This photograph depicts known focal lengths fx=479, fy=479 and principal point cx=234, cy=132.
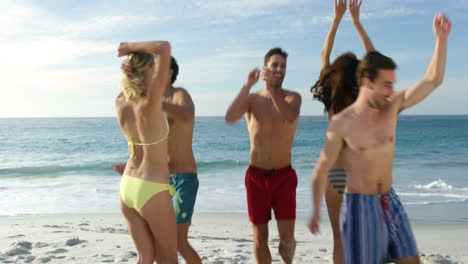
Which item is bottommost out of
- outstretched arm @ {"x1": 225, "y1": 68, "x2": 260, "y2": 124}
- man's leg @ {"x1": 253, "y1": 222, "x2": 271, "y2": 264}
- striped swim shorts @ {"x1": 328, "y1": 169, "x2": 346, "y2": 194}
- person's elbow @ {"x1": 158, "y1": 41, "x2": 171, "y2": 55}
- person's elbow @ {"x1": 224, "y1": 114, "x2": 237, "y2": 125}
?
man's leg @ {"x1": 253, "y1": 222, "x2": 271, "y2": 264}

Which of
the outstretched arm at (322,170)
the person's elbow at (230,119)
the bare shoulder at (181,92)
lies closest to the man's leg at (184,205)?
the person's elbow at (230,119)

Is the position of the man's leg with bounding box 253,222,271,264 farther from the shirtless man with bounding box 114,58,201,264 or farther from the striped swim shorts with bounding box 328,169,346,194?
the striped swim shorts with bounding box 328,169,346,194

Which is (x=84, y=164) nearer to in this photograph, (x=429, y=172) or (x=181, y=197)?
(x=429, y=172)

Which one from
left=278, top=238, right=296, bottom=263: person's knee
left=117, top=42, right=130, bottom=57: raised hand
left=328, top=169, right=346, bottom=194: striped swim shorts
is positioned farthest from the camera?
left=278, top=238, right=296, bottom=263: person's knee

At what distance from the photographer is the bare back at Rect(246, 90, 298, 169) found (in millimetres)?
4559

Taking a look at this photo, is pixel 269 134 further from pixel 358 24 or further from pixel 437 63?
pixel 437 63

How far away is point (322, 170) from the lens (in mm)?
2885

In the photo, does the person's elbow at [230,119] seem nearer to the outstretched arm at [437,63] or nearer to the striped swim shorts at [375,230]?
the striped swim shorts at [375,230]

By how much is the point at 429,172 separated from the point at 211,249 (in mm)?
14365

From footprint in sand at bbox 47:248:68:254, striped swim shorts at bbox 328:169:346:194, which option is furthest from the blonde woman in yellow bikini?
footprint in sand at bbox 47:248:68:254

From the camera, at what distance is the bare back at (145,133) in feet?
10.4

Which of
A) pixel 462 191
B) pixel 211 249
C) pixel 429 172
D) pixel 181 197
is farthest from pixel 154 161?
pixel 429 172

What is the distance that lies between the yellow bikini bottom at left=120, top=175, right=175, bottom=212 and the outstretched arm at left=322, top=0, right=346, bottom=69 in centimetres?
177

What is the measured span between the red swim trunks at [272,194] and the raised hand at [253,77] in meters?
0.85
